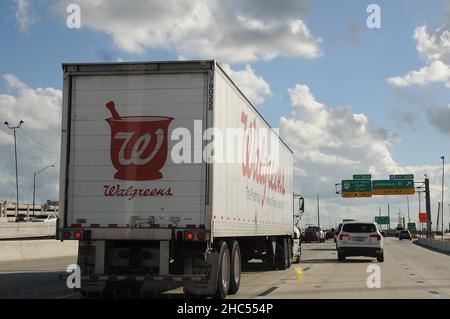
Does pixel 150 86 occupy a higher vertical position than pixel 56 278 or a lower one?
higher

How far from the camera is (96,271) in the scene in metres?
11.4

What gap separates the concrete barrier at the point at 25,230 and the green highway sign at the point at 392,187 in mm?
A: 38805

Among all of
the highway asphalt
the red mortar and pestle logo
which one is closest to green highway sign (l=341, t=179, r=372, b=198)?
the highway asphalt

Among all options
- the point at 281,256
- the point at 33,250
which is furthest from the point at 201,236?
the point at 33,250

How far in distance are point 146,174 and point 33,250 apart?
66.7ft

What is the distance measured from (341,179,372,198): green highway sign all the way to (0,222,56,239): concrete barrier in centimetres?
3693

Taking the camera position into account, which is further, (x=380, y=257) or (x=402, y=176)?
(x=402, y=176)

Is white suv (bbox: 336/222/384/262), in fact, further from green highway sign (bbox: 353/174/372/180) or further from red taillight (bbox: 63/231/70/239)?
green highway sign (bbox: 353/174/372/180)

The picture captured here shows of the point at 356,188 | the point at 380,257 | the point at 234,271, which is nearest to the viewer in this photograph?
the point at 234,271

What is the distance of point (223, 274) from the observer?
12.2 m

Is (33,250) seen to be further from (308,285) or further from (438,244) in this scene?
(438,244)
